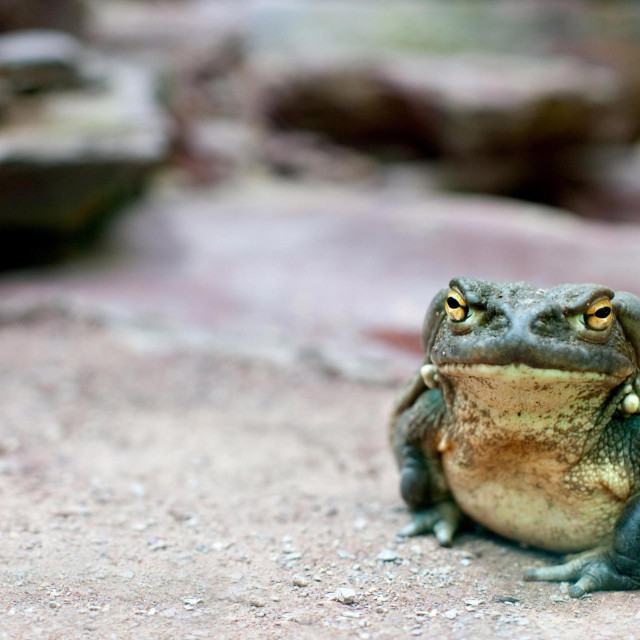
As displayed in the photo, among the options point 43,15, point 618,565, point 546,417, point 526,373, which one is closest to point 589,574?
point 618,565

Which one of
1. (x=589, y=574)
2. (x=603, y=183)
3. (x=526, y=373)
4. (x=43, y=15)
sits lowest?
(x=603, y=183)

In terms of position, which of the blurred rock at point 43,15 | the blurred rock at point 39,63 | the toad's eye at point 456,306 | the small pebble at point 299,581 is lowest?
the small pebble at point 299,581

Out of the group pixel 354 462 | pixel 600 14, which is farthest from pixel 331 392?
pixel 600 14

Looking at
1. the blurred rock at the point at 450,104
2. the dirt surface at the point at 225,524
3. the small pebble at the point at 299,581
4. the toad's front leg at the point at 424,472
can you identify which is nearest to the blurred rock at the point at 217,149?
the blurred rock at the point at 450,104

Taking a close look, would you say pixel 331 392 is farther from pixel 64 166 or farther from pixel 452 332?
pixel 64 166

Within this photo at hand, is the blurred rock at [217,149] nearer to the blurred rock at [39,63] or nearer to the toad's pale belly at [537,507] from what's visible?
the blurred rock at [39,63]

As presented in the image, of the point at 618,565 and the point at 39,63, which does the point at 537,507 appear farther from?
the point at 39,63
